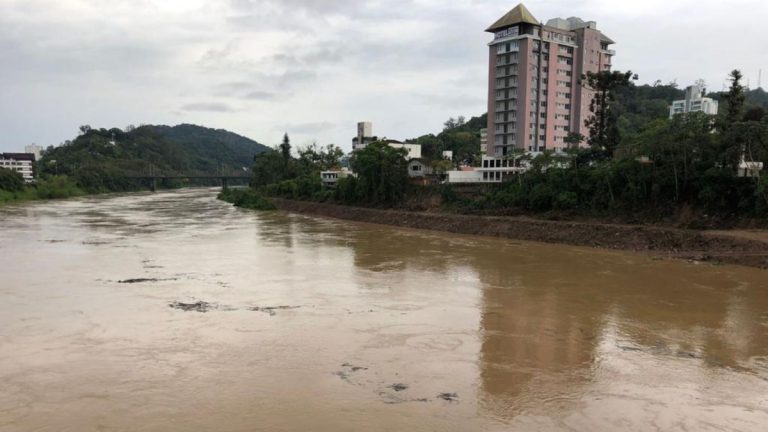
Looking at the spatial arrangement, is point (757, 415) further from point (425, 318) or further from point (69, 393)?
point (69, 393)

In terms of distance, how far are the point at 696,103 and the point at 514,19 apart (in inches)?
1043

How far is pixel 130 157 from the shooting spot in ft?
310

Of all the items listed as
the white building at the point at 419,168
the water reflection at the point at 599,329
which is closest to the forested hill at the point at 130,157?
the white building at the point at 419,168

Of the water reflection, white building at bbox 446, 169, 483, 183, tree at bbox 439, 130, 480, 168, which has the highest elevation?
tree at bbox 439, 130, 480, 168

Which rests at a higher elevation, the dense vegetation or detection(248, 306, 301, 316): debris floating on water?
the dense vegetation

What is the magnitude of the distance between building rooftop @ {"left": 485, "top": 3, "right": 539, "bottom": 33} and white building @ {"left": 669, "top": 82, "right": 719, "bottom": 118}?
21.0 meters

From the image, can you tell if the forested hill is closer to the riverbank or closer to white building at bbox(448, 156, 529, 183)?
white building at bbox(448, 156, 529, 183)

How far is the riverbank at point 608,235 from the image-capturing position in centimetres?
1623

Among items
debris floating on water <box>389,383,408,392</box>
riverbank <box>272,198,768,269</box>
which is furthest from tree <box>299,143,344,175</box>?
debris floating on water <box>389,383,408,392</box>

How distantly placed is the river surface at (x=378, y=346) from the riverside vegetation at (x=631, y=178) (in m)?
6.22

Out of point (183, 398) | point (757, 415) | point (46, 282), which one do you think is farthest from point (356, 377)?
point (46, 282)

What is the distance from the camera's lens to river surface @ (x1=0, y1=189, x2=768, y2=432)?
5.39 meters

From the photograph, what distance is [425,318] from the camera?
938 centimetres

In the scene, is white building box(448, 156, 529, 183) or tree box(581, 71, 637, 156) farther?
white building box(448, 156, 529, 183)
